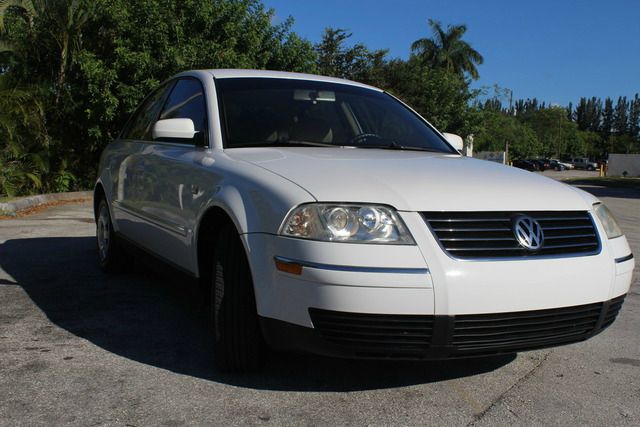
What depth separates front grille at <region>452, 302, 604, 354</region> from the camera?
252 cm

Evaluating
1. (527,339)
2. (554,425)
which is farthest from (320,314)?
(554,425)

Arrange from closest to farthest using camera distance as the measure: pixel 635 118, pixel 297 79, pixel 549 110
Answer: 1. pixel 297 79
2. pixel 549 110
3. pixel 635 118

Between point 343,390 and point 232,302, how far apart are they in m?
0.64

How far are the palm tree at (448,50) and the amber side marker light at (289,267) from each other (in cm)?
4806

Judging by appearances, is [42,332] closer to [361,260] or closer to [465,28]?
[361,260]

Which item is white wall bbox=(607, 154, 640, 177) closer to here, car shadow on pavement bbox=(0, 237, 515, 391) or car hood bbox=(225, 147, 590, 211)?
Result: car shadow on pavement bbox=(0, 237, 515, 391)

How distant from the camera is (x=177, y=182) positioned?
367 centimetres

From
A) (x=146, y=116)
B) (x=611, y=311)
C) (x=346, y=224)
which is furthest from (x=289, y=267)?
(x=146, y=116)

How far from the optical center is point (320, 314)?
2504 millimetres

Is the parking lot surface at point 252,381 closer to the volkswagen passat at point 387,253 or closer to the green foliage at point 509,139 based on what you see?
the volkswagen passat at point 387,253

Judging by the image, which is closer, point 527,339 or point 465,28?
point 527,339

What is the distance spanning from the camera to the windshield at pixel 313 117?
12.0ft

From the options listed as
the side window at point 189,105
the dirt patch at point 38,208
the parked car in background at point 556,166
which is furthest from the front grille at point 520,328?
the parked car in background at point 556,166

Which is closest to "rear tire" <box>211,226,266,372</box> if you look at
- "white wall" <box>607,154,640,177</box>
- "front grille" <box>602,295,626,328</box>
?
"front grille" <box>602,295,626,328</box>
